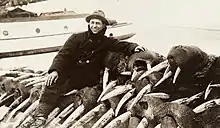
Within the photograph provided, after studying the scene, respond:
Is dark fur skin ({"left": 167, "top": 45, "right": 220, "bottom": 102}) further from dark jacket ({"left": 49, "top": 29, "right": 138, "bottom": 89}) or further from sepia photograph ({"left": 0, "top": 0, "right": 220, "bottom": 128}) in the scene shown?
dark jacket ({"left": 49, "top": 29, "right": 138, "bottom": 89})

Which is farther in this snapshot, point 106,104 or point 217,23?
point 106,104

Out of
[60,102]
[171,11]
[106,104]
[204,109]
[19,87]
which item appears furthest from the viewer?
[19,87]

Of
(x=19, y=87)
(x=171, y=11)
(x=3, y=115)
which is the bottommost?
(x=3, y=115)

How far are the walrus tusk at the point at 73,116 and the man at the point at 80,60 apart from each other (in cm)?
8

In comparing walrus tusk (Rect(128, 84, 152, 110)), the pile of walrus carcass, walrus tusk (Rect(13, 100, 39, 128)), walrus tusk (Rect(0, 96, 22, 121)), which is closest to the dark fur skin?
the pile of walrus carcass

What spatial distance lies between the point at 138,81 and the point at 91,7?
360mm

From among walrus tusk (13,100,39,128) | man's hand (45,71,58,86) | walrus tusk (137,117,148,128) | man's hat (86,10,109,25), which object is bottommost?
walrus tusk (13,100,39,128)

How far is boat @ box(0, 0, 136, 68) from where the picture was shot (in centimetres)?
178

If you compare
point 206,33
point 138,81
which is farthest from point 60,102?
point 206,33

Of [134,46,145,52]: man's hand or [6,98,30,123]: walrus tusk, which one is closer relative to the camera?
[134,46,145,52]: man's hand

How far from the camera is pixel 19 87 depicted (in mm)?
1956

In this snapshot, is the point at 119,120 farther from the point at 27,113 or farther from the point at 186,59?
the point at 27,113

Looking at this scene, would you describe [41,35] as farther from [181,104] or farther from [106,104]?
[181,104]

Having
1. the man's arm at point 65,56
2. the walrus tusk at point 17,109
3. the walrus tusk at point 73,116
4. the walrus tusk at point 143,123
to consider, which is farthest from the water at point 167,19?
the walrus tusk at point 17,109
